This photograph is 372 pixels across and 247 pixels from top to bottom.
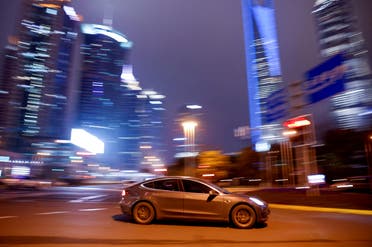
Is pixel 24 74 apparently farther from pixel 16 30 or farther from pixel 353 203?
pixel 353 203

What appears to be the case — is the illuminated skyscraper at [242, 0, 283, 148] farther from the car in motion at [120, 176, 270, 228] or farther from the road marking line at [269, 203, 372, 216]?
the car in motion at [120, 176, 270, 228]

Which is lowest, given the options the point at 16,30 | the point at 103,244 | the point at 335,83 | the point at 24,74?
the point at 103,244

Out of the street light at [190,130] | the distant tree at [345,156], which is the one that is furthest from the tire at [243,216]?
the distant tree at [345,156]

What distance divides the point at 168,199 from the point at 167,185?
1.54 feet

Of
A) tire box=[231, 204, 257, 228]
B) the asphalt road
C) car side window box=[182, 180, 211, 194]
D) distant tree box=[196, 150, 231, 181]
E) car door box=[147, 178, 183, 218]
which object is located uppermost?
distant tree box=[196, 150, 231, 181]

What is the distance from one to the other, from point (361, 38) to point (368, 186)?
15337cm

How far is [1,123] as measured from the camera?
169 m

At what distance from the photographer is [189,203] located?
10758mm

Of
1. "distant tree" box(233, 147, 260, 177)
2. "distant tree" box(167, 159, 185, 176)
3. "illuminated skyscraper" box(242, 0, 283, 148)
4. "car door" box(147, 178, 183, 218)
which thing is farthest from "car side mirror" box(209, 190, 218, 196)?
"illuminated skyscraper" box(242, 0, 283, 148)

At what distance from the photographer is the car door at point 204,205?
10.5 meters

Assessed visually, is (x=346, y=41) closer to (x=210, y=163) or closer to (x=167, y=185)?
(x=210, y=163)

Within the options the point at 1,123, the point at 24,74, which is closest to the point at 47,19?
the point at 24,74

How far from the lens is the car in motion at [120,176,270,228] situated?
1050 centimetres

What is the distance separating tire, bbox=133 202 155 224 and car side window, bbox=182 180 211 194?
1.16 m
